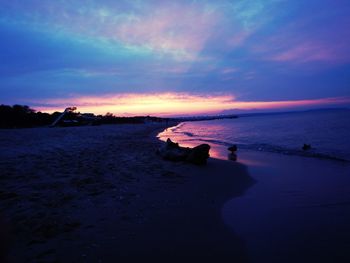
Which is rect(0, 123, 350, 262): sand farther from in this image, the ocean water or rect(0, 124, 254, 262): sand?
the ocean water

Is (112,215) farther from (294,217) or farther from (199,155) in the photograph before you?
(199,155)

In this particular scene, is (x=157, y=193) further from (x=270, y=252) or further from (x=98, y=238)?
(x=270, y=252)

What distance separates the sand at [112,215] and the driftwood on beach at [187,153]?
94.1 inches

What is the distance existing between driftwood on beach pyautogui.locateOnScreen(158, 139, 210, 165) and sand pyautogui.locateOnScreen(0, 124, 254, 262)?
2.39 meters

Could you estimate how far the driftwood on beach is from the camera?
1213 centimetres

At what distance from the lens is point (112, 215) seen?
17.8ft

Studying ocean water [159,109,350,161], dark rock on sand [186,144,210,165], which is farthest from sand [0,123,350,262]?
ocean water [159,109,350,161]

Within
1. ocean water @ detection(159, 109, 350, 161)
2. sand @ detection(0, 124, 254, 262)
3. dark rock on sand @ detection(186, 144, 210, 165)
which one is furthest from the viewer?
ocean water @ detection(159, 109, 350, 161)

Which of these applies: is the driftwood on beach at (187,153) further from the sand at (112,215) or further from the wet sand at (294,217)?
the wet sand at (294,217)

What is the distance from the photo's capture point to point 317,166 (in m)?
12.3

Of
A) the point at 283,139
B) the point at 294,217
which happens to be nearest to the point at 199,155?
the point at 294,217

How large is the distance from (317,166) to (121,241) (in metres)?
10.9

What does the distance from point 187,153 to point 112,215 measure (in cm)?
759

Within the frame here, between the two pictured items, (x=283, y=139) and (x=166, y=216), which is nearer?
(x=166, y=216)
